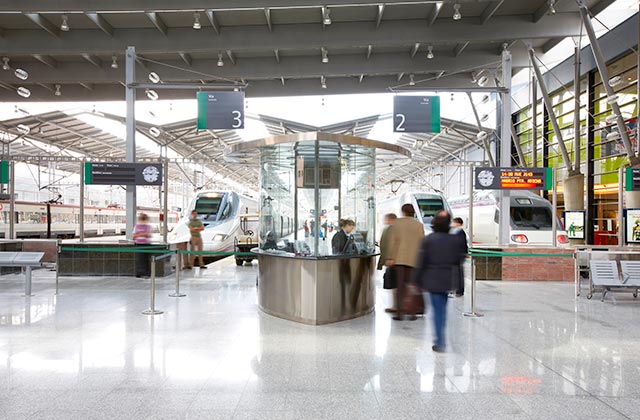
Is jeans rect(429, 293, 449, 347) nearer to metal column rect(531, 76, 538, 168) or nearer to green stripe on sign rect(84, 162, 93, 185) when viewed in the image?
green stripe on sign rect(84, 162, 93, 185)

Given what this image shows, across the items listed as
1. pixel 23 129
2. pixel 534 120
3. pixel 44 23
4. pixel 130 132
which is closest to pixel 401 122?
pixel 130 132

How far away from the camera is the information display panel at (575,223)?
15945 millimetres

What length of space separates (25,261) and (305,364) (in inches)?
253

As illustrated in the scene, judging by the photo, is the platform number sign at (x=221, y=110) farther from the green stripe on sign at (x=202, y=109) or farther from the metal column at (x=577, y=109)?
the metal column at (x=577, y=109)

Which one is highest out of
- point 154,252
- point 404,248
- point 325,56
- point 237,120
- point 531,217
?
point 325,56

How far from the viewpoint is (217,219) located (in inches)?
Result: 677

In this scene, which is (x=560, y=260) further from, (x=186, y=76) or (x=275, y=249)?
(x=186, y=76)

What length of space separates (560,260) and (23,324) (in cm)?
1091

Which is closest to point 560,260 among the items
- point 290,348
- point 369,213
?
point 369,213

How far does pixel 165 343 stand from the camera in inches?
226

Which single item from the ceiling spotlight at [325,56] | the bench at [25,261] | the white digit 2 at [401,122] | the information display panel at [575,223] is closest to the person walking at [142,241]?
the bench at [25,261]

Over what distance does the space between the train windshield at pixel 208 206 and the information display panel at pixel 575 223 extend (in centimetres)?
1199

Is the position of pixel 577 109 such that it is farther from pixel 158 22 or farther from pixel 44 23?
pixel 44 23

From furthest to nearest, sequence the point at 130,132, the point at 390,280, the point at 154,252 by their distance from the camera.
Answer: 1. the point at 130,132
2. the point at 154,252
3. the point at 390,280
